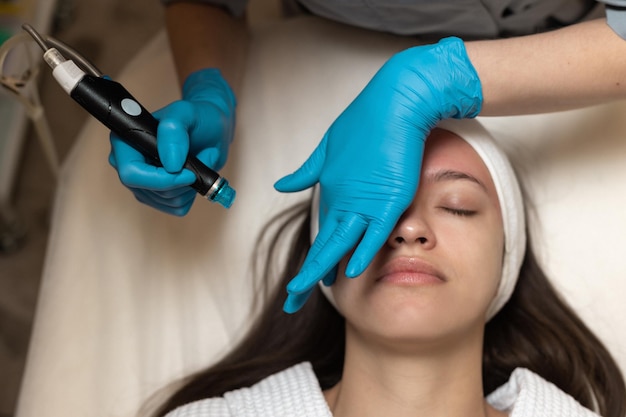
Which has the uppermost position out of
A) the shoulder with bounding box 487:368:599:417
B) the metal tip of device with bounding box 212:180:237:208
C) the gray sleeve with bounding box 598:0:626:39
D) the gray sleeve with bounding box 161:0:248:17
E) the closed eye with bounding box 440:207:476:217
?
the gray sleeve with bounding box 161:0:248:17

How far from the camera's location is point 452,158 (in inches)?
50.1

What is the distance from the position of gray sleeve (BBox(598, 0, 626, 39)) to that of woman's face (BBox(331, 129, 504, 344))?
0.30 metres

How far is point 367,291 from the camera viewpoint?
3.97ft

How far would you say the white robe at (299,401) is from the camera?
1.28 meters

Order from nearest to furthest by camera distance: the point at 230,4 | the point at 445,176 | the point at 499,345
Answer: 1. the point at 445,176
2. the point at 499,345
3. the point at 230,4

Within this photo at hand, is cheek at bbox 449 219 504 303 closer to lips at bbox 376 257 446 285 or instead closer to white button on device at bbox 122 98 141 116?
lips at bbox 376 257 446 285

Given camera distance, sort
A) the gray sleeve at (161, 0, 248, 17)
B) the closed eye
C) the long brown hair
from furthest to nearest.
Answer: the gray sleeve at (161, 0, 248, 17) → the long brown hair → the closed eye

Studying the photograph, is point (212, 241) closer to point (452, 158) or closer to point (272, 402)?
point (272, 402)

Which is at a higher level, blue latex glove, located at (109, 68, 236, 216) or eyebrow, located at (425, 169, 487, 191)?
blue latex glove, located at (109, 68, 236, 216)

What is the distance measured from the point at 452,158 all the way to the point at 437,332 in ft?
0.95

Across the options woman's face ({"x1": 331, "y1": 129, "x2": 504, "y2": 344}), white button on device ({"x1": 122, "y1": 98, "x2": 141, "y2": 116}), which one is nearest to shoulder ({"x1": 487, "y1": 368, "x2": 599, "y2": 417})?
woman's face ({"x1": 331, "y1": 129, "x2": 504, "y2": 344})

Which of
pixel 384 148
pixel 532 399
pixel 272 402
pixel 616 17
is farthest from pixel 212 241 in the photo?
pixel 616 17

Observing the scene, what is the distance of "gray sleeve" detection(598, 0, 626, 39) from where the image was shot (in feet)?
3.79

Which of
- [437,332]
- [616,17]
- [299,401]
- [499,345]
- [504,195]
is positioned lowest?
[499,345]
